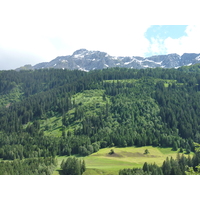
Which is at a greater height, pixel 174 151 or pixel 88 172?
pixel 88 172

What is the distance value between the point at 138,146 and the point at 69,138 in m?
65.3

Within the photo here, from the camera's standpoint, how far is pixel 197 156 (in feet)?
322

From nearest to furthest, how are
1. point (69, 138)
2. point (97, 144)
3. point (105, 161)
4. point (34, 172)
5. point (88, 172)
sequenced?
point (34, 172) < point (88, 172) < point (105, 161) < point (97, 144) < point (69, 138)

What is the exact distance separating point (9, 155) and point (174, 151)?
13647 cm

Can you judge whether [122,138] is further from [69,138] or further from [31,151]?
[31,151]

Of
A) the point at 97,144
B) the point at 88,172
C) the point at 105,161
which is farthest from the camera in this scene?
the point at 97,144

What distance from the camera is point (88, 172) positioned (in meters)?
96.9

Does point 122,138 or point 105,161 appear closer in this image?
point 105,161

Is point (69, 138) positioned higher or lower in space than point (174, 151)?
higher

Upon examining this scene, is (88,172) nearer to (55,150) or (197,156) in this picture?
(197,156)

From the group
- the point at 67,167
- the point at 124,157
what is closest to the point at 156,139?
the point at 124,157

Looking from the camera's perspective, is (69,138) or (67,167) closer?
(67,167)

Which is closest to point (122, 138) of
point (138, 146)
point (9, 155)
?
point (138, 146)

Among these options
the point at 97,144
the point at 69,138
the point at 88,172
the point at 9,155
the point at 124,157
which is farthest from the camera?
the point at 69,138
